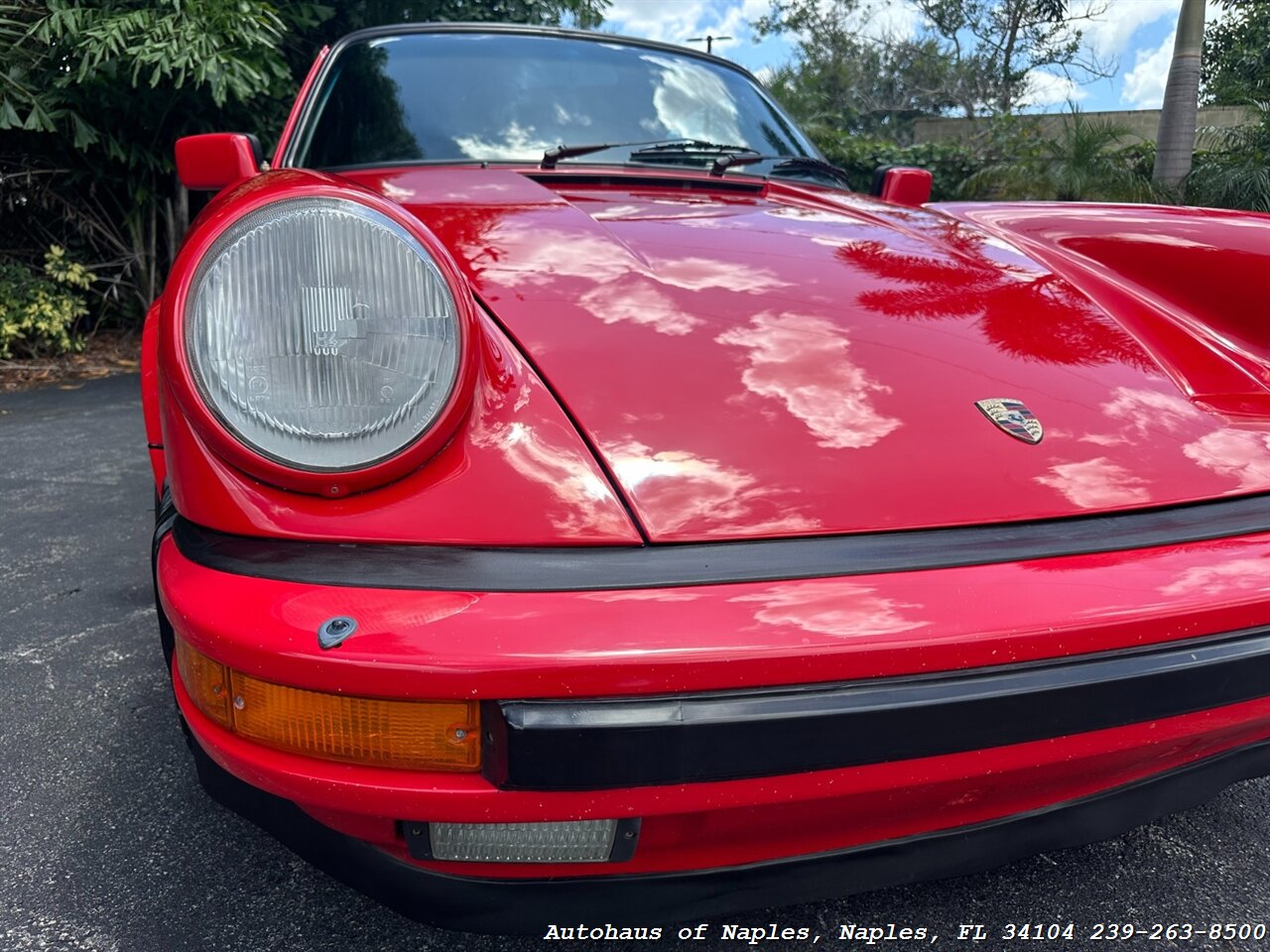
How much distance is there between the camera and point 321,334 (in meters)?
0.92

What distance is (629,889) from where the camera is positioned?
2.97 ft

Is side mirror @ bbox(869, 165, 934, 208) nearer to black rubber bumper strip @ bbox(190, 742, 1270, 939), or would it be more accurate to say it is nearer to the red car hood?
the red car hood

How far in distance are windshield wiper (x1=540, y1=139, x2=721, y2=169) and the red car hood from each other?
0.98 ft

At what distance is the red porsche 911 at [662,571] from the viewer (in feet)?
2.62

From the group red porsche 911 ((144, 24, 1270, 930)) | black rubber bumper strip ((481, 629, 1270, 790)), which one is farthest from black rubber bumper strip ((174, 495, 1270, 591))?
black rubber bumper strip ((481, 629, 1270, 790))

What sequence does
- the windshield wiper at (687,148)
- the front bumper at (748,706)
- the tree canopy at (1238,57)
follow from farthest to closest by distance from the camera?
1. the tree canopy at (1238,57)
2. the windshield wiper at (687,148)
3. the front bumper at (748,706)

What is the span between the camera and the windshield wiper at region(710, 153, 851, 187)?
5.87ft

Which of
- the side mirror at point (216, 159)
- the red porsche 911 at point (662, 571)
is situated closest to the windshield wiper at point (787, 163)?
the red porsche 911 at point (662, 571)

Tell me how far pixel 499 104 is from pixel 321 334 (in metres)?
1.10

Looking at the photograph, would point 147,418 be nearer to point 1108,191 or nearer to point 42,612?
point 42,612

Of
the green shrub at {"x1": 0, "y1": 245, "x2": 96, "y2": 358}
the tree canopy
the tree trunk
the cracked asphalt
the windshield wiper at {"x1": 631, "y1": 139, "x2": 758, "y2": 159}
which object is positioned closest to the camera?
the cracked asphalt

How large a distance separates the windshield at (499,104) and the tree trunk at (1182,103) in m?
6.73

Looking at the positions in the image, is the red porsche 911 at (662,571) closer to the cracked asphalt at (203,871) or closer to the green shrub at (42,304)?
the cracked asphalt at (203,871)

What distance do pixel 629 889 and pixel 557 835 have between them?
0.36 ft
